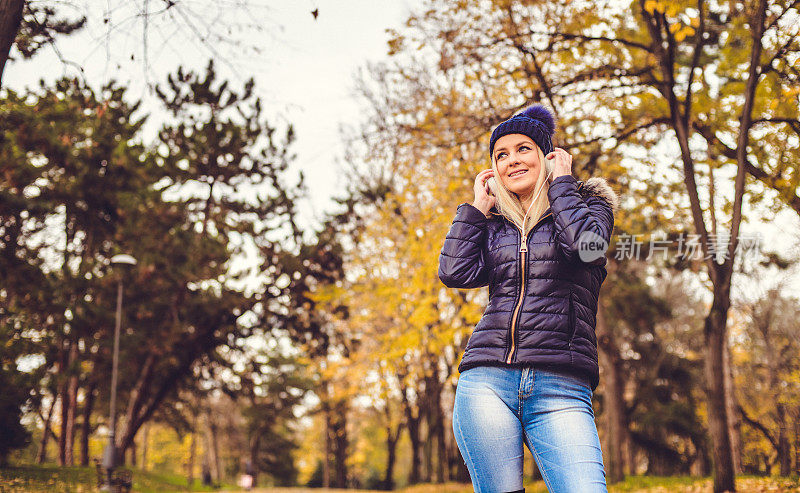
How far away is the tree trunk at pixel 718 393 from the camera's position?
7.85 metres

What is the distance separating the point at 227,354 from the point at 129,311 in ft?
10.7

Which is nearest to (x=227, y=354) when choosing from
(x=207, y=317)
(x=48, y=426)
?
(x=207, y=317)

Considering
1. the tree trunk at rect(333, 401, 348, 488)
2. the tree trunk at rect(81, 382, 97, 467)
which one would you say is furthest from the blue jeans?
the tree trunk at rect(333, 401, 348, 488)

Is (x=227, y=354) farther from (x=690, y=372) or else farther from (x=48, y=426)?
(x=690, y=372)

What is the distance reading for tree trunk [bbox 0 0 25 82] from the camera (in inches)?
193

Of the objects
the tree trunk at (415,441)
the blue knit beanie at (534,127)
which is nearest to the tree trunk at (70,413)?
the tree trunk at (415,441)

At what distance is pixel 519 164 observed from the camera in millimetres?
2348

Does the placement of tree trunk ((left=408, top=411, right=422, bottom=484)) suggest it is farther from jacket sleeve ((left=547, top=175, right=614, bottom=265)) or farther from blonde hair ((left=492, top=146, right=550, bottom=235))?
jacket sleeve ((left=547, top=175, right=614, bottom=265))

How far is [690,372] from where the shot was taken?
1054 inches

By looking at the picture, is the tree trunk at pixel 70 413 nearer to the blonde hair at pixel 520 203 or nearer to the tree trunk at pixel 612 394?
the tree trunk at pixel 612 394

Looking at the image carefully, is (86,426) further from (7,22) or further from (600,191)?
(600,191)

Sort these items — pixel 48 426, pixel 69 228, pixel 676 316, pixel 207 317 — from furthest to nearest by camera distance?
pixel 676 316, pixel 48 426, pixel 69 228, pixel 207 317

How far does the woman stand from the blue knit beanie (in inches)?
2.3

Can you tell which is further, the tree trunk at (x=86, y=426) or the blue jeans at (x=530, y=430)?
the tree trunk at (x=86, y=426)
